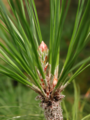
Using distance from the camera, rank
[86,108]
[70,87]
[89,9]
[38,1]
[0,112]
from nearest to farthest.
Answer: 1. [89,9]
2. [0,112]
3. [86,108]
4. [70,87]
5. [38,1]

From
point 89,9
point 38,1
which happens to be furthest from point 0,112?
point 38,1

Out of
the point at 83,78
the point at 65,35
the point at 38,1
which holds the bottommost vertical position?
the point at 83,78

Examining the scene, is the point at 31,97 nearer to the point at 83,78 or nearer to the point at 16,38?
the point at 83,78

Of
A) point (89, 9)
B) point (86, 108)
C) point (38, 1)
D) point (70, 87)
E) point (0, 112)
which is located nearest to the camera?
point (89, 9)

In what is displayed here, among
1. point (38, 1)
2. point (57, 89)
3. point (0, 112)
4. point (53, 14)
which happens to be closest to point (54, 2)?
point (53, 14)

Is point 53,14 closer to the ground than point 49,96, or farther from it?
farther from it

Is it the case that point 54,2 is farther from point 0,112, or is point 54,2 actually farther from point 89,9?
point 0,112

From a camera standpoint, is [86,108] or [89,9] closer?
[89,9]

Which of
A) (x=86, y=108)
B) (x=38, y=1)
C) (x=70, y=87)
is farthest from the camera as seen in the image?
(x=38, y=1)

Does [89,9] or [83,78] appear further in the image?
[83,78]
